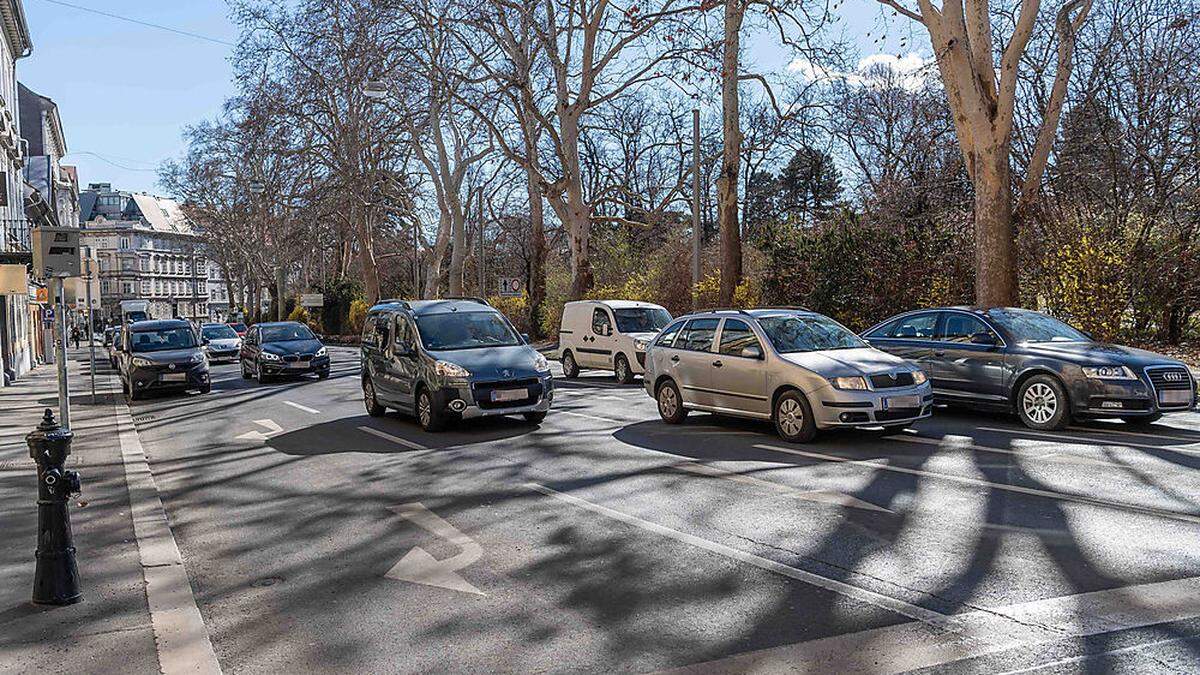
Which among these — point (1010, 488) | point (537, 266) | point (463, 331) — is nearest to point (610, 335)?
point (463, 331)

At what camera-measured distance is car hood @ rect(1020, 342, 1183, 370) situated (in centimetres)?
1176

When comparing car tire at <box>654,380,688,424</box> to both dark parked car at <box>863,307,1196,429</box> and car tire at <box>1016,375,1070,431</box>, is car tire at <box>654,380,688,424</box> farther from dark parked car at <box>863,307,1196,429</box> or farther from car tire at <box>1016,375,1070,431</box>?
car tire at <box>1016,375,1070,431</box>

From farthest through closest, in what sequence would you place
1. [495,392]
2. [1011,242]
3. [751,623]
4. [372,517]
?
[1011,242], [495,392], [372,517], [751,623]

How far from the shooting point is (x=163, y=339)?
2292cm

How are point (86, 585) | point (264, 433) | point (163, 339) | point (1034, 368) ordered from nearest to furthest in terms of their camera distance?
point (86, 585) < point (1034, 368) < point (264, 433) < point (163, 339)

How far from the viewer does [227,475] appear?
34.9 ft

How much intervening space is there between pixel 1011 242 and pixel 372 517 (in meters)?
14.0

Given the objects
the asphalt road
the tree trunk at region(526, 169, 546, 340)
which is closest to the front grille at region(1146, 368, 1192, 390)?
the asphalt road

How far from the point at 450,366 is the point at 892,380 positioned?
18.2 ft

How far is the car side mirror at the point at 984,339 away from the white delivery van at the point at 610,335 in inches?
330

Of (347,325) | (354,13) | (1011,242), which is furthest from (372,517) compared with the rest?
(347,325)

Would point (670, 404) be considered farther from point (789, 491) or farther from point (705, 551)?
point (705, 551)

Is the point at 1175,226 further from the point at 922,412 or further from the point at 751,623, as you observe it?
the point at 751,623

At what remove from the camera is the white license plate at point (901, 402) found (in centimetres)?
1089
